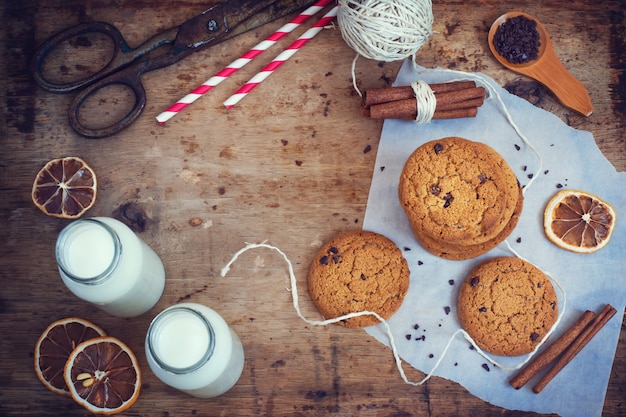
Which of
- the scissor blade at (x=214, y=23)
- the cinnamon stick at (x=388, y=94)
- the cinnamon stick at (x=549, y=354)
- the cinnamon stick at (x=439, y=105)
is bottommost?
the cinnamon stick at (x=549, y=354)

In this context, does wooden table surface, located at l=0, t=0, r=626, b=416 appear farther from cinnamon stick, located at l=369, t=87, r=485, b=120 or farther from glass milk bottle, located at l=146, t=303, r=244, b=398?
glass milk bottle, located at l=146, t=303, r=244, b=398

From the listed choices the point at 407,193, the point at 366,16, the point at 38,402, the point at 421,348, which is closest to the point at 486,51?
the point at 366,16

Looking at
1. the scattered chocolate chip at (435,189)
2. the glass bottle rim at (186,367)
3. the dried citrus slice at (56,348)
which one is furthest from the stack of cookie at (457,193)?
the dried citrus slice at (56,348)

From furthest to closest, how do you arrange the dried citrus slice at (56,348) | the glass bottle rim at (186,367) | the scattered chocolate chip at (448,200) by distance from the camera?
the dried citrus slice at (56,348), the scattered chocolate chip at (448,200), the glass bottle rim at (186,367)

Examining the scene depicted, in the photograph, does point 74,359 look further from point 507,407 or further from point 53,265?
point 507,407

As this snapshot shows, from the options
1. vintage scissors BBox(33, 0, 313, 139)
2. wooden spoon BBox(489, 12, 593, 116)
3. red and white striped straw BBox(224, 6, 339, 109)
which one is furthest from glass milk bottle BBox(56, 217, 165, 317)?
wooden spoon BBox(489, 12, 593, 116)

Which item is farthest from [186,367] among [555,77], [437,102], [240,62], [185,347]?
[555,77]

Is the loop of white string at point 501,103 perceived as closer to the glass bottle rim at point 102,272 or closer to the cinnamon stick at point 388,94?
the cinnamon stick at point 388,94

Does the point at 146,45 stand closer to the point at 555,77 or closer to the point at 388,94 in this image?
the point at 388,94
